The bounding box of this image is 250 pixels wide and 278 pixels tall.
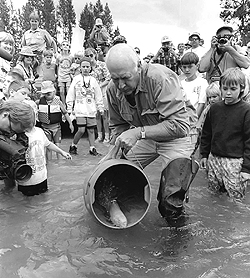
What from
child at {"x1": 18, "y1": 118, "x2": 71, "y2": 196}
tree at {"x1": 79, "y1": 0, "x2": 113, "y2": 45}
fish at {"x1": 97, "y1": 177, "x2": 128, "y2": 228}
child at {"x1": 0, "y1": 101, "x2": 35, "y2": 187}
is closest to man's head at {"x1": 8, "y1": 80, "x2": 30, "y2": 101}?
child at {"x1": 18, "y1": 118, "x2": 71, "y2": 196}

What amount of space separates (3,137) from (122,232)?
5.57ft

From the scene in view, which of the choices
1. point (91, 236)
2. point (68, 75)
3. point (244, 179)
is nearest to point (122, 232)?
point (91, 236)

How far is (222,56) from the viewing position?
5.71 m

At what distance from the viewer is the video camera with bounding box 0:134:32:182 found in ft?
12.6

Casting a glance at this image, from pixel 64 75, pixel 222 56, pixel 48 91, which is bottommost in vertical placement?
pixel 64 75

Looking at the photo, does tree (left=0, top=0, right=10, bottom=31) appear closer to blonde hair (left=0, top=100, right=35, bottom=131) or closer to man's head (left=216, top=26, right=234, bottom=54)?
man's head (left=216, top=26, right=234, bottom=54)

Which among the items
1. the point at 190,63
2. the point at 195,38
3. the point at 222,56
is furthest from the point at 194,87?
the point at 195,38

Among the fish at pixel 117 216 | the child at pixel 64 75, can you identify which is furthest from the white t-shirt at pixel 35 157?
the child at pixel 64 75

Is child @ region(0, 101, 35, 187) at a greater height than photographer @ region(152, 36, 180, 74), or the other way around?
photographer @ region(152, 36, 180, 74)

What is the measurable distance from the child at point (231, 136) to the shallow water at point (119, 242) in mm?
268

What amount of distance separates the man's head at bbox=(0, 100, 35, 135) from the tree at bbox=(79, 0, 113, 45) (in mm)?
43798

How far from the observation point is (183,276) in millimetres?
2609

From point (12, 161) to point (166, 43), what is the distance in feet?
16.9

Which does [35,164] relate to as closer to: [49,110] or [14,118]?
[14,118]
